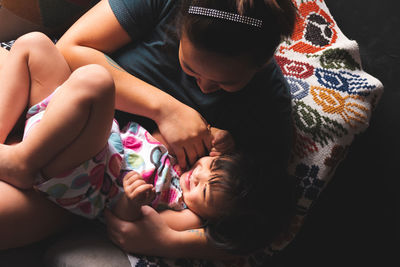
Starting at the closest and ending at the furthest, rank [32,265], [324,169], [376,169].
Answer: [32,265] < [324,169] < [376,169]

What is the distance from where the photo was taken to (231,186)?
0.86m

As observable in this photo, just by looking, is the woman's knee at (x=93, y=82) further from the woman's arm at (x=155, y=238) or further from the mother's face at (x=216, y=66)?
the woman's arm at (x=155, y=238)

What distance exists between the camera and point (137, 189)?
2.58ft

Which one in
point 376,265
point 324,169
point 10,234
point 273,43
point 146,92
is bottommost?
point 376,265

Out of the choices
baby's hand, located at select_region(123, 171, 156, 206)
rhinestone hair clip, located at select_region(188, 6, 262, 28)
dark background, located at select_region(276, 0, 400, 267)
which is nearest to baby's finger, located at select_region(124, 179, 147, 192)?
baby's hand, located at select_region(123, 171, 156, 206)

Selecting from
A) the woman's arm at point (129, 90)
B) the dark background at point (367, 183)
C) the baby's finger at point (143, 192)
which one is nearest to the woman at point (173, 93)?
the woman's arm at point (129, 90)

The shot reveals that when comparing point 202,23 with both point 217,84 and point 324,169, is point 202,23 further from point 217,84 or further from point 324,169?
point 324,169

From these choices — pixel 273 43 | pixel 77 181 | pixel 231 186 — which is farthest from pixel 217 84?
pixel 77 181

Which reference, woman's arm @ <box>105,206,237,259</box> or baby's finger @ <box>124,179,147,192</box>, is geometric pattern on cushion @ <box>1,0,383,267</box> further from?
baby's finger @ <box>124,179,147,192</box>

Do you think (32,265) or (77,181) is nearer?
(77,181)

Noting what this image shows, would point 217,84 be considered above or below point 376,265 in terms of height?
above

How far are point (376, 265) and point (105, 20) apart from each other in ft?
4.19

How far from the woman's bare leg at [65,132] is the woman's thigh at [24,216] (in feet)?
0.10

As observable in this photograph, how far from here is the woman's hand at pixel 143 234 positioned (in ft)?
2.84
